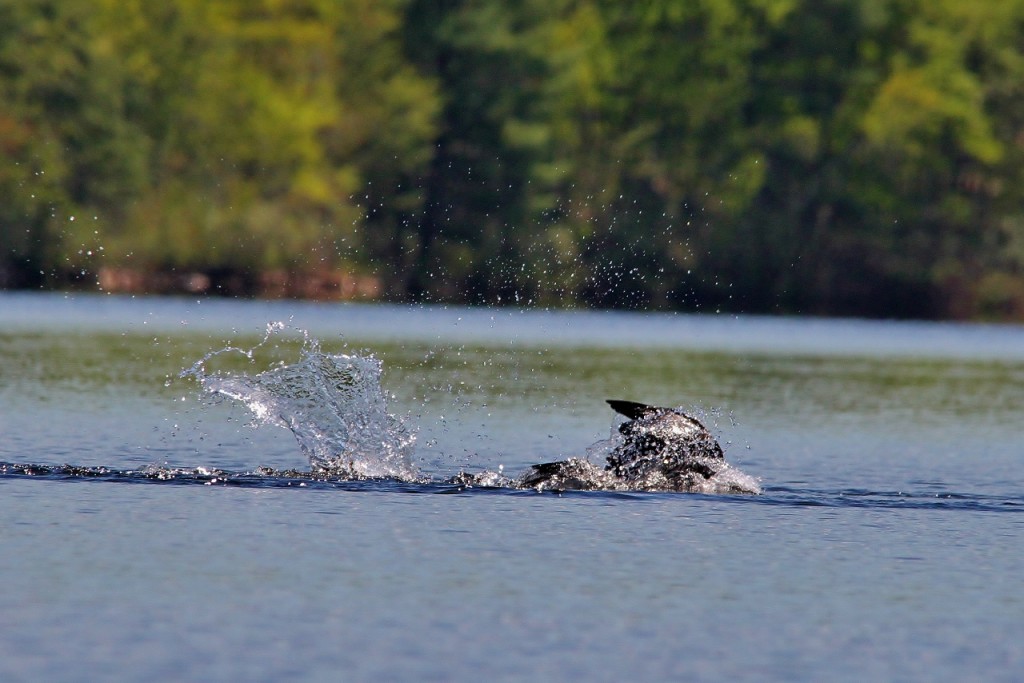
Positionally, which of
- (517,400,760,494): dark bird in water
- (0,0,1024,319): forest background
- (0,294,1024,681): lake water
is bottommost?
(0,294,1024,681): lake water

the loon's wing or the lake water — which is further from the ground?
the loon's wing

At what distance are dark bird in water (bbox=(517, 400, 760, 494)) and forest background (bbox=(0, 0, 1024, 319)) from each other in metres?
63.7

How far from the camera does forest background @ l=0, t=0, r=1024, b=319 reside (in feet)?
288

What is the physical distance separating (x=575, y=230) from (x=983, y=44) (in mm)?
20110

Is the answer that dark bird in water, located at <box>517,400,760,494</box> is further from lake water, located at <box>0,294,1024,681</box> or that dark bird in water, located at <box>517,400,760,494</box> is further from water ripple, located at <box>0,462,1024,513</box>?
lake water, located at <box>0,294,1024,681</box>

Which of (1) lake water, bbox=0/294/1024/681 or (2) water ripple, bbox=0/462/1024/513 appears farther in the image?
(2) water ripple, bbox=0/462/1024/513

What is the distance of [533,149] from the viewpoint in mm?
94500

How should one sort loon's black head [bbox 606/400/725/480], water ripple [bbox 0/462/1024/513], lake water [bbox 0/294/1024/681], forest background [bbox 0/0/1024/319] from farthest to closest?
forest background [bbox 0/0/1024/319] → loon's black head [bbox 606/400/725/480] → water ripple [bbox 0/462/1024/513] → lake water [bbox 0/294/1024/681]

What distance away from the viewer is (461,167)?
94375 mm

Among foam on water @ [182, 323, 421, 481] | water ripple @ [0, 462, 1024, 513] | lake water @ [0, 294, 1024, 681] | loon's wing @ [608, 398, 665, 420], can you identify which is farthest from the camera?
foam on water @ [182, 323, 421, 481]

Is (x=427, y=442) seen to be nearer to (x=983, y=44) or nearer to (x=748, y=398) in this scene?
(x=748, y=398)

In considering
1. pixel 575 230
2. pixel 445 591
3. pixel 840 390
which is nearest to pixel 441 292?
pixel 575 230

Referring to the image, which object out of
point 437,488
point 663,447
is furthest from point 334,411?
point 663,447

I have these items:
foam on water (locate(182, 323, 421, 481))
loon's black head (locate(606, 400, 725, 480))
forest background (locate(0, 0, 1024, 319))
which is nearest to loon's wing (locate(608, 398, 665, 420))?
loon's black head (locate(606, 400, 725, 480))
